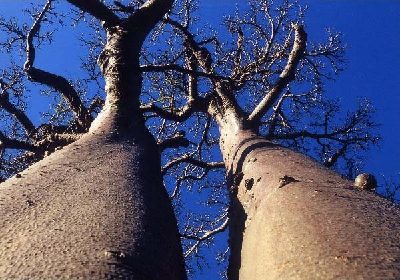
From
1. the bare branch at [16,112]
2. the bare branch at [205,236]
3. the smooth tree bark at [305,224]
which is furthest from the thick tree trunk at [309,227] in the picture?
the bare branch at [205,236]

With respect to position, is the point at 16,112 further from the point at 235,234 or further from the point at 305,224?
the point at 305,224

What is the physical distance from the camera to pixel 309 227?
135 cm

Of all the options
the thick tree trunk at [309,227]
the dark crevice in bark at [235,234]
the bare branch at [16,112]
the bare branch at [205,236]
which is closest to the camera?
the thick tree trunk at [309,227]

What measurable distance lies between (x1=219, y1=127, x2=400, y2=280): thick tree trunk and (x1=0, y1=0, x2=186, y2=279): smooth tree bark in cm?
29

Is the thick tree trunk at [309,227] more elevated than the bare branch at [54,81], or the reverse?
the bare branch at [54,81]

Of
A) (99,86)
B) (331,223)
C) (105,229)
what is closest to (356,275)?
(331,223)

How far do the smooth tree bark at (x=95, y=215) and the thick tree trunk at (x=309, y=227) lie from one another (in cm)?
29

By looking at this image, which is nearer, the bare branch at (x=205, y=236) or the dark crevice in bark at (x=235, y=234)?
the dark crevice in bark at (x=235, y=234)

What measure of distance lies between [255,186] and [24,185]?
3.54ft

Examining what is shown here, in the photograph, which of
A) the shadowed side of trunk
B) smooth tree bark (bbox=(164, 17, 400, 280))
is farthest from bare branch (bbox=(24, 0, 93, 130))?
the shadowed side of trunk

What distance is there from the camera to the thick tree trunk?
109 centimetres

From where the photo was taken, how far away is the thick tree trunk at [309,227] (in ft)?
3.58

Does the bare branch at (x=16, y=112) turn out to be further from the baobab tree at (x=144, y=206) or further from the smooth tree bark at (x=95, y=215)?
the smooth tree bark at (x=95, y=215)

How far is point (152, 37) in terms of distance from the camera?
6.61 meters
